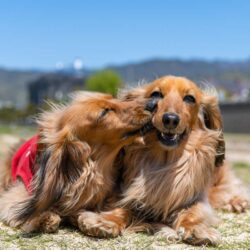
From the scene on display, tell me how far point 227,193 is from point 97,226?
1.65 m

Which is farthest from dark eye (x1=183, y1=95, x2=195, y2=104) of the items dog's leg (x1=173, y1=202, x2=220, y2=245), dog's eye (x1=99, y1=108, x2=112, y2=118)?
dog's leg (x1=173, y1=202, x2=220, y2=245)

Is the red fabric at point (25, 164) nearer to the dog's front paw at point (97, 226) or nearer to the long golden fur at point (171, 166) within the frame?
the dog's front paw at point (97, 226)

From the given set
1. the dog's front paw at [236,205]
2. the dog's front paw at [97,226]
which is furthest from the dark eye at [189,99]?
the dog's front paw at [236,205]

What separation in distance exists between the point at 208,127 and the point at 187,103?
1.17 ft

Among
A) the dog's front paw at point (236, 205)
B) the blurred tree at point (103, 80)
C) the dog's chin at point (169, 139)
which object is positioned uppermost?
the dog's chin at point (169, 139)

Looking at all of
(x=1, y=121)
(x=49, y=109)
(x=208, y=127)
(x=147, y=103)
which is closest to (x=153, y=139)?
(x=147, y=103)

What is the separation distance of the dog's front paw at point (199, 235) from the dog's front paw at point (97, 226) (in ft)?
1.37

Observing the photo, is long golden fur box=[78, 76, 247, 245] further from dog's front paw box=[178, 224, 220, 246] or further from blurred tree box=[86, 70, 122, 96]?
blurred tree box=[86, 70, 122, 96]

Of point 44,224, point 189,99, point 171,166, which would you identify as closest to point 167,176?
point 171,166

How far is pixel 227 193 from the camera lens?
185 inches

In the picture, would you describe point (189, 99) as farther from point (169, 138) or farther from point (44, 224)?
point (44, 224)

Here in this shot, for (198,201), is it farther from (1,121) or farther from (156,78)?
(1,121)

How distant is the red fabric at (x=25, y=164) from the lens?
3.94 meters

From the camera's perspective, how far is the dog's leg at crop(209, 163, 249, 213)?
4.51 meters
